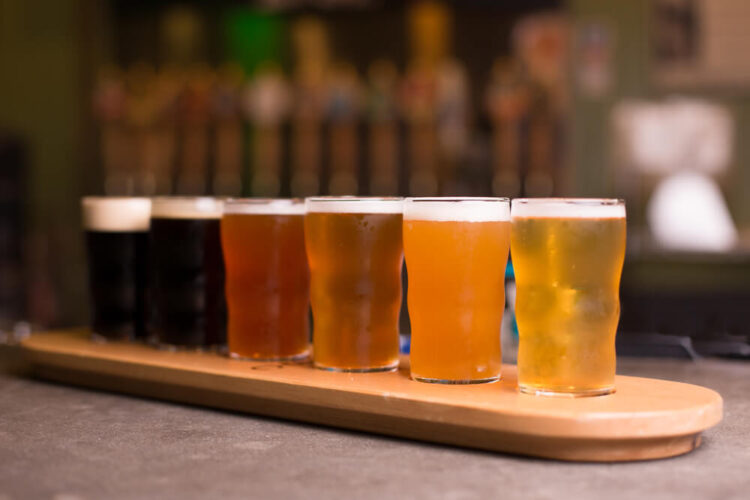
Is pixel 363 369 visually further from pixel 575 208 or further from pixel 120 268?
pixel 120 268

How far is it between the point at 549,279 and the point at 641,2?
348 centimetres

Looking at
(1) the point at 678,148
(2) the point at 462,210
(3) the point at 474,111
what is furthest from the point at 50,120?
(2) the point at 462,210

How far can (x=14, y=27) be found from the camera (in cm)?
523

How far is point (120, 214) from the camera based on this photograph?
146 cm

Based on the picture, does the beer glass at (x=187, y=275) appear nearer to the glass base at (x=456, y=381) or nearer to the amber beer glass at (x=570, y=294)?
the glass base at (x=456, y=381)

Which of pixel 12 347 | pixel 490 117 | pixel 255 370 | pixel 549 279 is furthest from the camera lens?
pixel 490 117

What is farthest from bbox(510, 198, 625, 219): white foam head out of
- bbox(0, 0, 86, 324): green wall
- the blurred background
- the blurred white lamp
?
bbox(0, 0, 86, 324): green wall

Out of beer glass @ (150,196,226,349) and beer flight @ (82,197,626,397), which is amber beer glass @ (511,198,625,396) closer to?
beer flight @ (82,197,626,397)

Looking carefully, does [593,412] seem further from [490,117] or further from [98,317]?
[490,117]

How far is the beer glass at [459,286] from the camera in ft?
3.54

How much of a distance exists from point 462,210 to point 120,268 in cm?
63

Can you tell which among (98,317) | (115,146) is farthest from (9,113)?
(98,317)

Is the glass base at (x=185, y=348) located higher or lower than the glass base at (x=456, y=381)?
lower

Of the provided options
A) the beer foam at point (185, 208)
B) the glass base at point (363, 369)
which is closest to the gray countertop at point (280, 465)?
the glass base at point (363, 369)
